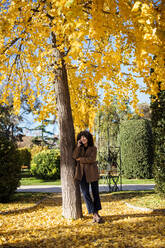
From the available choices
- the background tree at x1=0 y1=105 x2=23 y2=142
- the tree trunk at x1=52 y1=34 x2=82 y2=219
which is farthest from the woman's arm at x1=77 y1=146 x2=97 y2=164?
the background tree at x1=0 y1=105 x2=23 y2=142

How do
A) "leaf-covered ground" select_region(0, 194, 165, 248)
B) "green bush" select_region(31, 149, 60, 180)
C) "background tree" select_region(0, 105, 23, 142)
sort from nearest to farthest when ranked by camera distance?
"leaf-covered ground" select_region(0, 194, 165, 248) → "green bush" select_region(31, 149, 60, 180) → "background tree" select_region(0, 105, 23, 142)

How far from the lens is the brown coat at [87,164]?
4.21m

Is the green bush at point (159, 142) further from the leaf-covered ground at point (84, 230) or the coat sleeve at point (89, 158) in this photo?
the coat sleeve at point (89, 158)

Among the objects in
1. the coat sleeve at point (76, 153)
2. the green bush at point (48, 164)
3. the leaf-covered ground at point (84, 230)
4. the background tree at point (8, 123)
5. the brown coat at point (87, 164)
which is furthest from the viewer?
the background tree at point (8, 123)

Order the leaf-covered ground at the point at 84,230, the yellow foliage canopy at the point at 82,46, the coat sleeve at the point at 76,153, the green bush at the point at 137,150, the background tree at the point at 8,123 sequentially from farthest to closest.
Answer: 1. the background tree at the point at 8,123
2. the green bush at the point at 137,150
3. the coat sleeve at the point at 76,153
4. the leaf-covered ground at the point at 84,230
5. the yellow foliage canopy at the point at 82,46

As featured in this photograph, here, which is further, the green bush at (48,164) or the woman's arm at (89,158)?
the green bush at (48,164)

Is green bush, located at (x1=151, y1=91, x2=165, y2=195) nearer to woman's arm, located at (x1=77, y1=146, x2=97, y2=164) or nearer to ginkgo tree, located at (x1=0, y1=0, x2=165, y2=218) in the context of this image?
ginkgo tree, located at (x1=0, y1=0, x2=165, y2=218)

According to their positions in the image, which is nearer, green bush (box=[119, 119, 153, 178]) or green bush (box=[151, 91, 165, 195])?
green bush (box=[151, 91, 165, 195])

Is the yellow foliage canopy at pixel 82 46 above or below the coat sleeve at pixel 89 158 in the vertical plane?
above

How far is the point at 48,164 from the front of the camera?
41.6 ft

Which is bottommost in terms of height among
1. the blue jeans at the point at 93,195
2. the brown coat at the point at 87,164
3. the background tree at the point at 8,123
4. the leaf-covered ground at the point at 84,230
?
the leaf-covered ground at the point at 84,230

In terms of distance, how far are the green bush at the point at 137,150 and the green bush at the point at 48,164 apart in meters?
3.37

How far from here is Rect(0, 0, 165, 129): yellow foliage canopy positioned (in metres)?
2.56

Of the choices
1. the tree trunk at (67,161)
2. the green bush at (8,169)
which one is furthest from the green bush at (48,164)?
the tree trunk at (67,161)
